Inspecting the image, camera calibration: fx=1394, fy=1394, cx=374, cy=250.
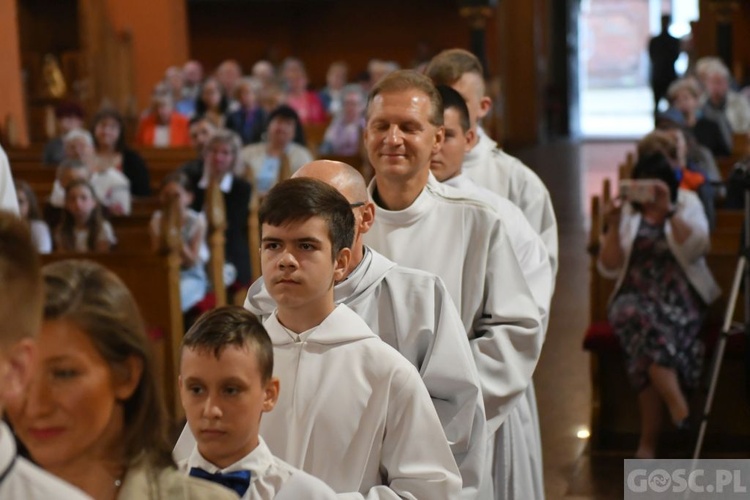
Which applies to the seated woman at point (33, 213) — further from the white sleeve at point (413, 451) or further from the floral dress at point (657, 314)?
the white sleeve at point (413, 451)

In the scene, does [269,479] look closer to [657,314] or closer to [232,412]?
[232,412]

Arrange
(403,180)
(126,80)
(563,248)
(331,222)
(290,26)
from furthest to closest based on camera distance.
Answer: (290,26), (126,80), (563,248), (403,180), (331,222)

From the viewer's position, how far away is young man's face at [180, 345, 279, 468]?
2.45m

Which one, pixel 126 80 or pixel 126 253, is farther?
pixel 126 80

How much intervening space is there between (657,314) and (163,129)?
27.0ft

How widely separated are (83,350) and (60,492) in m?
0.27

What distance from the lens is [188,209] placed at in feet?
28.5

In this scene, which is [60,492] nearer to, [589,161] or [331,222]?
[331,222]

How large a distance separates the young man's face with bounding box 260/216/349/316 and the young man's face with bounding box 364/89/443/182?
971 millimetres

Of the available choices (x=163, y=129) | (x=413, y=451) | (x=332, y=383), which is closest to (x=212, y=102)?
(x=163, y=129)

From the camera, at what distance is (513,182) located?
18.3ft

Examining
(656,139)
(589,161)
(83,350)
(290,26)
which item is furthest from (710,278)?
(290,26)

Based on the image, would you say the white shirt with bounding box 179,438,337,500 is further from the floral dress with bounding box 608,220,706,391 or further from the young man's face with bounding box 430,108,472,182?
the floral dress with bounding box 608,220,706,391

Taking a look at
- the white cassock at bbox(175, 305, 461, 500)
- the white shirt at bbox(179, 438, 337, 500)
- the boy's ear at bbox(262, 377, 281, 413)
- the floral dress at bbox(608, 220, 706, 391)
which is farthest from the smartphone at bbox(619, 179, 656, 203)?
the white shirt at bbox(179, 438, 337, 500)
